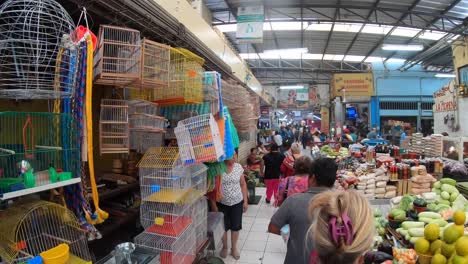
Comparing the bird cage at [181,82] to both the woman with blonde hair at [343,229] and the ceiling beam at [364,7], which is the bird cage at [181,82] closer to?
the woman with blonde hair at [343,229]

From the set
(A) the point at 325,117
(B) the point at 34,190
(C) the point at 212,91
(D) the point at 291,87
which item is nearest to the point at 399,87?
(A) the point at 325,117

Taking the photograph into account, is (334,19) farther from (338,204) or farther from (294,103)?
(294,103)

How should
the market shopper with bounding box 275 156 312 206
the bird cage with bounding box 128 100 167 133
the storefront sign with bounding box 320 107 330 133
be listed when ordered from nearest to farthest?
the bird cage with bounding box 128 100 167 133 < the market shopper with bounding box 275 156 312 206 < the storefront sign with bounding box 320 107 330 133

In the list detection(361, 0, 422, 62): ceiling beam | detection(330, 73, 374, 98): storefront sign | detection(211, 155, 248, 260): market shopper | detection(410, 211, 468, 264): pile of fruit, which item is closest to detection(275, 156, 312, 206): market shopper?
detection(211, 155, 248, 260): market shopper

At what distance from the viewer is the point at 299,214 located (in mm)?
2418

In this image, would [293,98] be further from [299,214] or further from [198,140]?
[299,214]

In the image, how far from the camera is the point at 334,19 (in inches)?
432

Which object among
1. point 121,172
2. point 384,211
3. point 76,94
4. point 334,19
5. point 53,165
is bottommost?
point 384,211

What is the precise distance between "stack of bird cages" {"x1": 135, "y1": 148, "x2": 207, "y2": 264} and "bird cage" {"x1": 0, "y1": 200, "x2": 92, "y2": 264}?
2.72ft

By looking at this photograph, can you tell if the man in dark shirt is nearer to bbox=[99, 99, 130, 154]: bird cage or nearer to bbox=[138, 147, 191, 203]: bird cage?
bbox=[138, 147, 191, 203]: bird cage

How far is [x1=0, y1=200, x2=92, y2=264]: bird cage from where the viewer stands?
5.76 feet

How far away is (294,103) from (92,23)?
855 inches

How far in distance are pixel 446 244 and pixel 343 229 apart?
5.28ft

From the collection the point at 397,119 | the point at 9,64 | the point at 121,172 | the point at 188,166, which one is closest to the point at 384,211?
the point at 188,166
